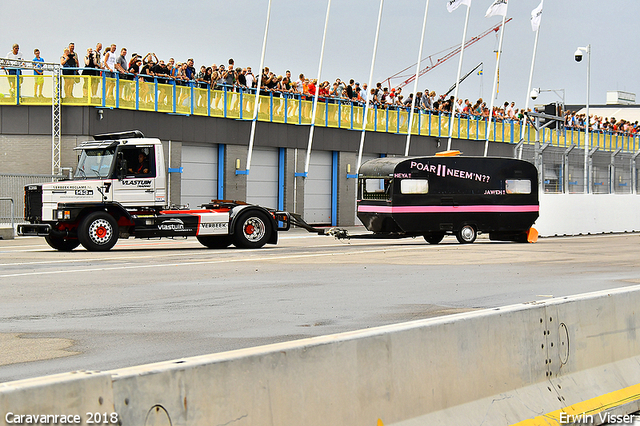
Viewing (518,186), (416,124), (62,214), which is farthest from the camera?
(416,124)

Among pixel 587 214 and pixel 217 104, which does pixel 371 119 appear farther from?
pixel 587 214

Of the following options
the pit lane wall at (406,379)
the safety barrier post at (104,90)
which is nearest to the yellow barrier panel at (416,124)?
the safety barrier post at (104,90)

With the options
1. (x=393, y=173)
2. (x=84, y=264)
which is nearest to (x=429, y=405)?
(x=84, y=264)

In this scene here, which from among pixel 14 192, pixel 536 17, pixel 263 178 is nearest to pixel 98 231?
pixel 14 192

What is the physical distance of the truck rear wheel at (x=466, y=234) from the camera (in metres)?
26.7

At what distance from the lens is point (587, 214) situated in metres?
33.3

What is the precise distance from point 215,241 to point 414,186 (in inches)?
257

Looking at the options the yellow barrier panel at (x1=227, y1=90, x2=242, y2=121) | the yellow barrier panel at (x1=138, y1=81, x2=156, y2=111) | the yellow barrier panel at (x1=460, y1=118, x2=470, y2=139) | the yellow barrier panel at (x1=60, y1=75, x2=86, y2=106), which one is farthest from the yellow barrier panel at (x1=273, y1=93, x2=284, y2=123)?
the yellow barrier panel at (x1=460, y1=118, x2=470, y2=139)

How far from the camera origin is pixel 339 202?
136 feet

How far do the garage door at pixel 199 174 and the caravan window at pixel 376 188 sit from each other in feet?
35.1

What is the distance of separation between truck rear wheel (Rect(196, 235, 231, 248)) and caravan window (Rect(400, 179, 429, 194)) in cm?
583

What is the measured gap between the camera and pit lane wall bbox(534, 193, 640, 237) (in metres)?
31.5

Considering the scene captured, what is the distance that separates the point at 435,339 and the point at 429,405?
42 centimetres

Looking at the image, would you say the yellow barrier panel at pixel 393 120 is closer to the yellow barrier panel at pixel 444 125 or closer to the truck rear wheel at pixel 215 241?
the yellow barrier panel at pixel 444 125
